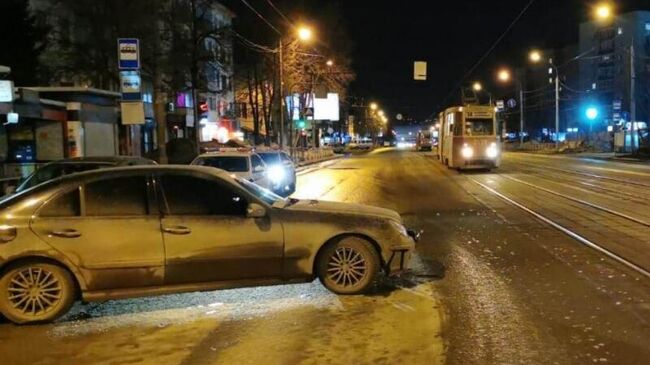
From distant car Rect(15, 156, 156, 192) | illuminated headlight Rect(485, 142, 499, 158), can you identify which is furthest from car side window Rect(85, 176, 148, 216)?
illuminated headlight Rect(485, 142, 499, 158)

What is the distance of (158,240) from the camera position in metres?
6.97

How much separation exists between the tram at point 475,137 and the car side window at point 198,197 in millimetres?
26536

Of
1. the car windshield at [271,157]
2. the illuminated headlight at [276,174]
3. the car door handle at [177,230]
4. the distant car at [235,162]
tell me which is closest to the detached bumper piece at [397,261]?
the car door handle at [177,230]

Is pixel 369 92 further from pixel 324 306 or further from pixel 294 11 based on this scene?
pixel 324 306

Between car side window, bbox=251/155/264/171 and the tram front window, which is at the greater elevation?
the tram front window

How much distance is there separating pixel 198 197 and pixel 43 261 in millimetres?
1614

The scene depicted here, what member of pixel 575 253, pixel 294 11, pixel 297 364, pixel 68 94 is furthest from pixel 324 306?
pixel 294 11

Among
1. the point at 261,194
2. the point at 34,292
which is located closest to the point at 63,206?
the point at 34,292

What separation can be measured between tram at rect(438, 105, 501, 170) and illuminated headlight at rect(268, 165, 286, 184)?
1304cm

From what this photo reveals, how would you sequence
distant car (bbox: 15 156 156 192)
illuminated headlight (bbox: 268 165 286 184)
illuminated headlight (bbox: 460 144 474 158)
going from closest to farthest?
distant car (bbox: 15 156 156 192), illuminated headlight (bbox: 268 165 286 184), illuminated headlight (bbox: 460 144 474 158)

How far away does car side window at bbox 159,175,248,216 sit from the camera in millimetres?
7168

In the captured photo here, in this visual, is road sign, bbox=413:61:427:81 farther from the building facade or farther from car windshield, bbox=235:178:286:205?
the building facade

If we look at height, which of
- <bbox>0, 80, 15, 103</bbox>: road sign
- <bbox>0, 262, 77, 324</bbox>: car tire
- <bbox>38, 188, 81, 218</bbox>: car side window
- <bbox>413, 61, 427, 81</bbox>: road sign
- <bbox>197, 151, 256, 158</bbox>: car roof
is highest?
<bbox>413, 61, 427, 81</bbox>: road sign

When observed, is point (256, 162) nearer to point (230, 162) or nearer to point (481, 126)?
point (230, 162)
